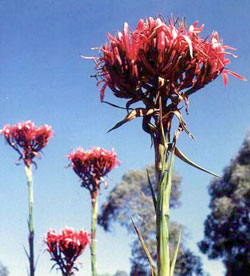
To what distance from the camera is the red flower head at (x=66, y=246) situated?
5547mm

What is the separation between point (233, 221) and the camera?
1927cm

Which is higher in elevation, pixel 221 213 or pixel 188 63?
pixel 221 213

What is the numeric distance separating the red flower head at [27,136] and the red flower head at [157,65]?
509 cm

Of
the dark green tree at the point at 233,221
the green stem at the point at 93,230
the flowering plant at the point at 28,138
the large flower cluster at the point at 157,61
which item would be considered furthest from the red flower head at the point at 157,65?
the dark green tree at the point at 233,221

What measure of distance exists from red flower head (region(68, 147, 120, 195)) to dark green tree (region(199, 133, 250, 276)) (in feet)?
43.9

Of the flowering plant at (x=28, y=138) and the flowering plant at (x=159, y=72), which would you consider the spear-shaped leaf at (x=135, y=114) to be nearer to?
the flowering plant at (x=159, y=72)

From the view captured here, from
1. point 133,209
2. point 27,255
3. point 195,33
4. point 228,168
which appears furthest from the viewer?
point 133,209

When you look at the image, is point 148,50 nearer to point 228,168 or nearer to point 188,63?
point 188,63

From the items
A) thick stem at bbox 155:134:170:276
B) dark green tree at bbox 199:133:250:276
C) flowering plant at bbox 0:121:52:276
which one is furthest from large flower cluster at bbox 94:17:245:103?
dark green tree at bbox 199:133:250:276

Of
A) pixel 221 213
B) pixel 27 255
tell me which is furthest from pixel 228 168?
pixel 27 255

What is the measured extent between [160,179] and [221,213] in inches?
732

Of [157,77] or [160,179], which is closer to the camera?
[160,179]

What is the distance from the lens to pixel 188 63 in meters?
1.90

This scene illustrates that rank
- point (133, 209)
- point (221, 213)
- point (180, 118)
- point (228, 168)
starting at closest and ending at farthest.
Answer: point (180, 118)
point (221, 213)
point (228, 168)
point (133, 209)
